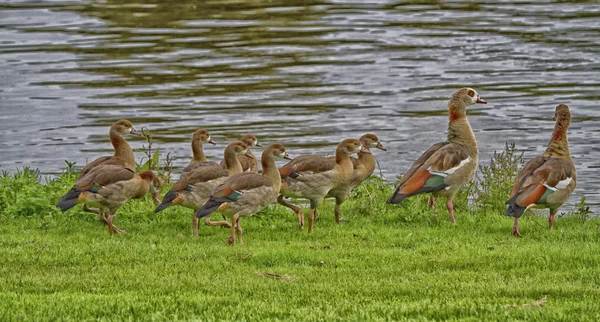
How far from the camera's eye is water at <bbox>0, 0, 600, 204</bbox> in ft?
81.1

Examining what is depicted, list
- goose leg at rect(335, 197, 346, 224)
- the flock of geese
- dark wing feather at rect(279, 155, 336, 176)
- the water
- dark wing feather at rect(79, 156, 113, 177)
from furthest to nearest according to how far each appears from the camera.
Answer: the water, goose leg at rect(335, 197, 346, 224), dark wing feather at rect(79, 156, 113, 177), dark wing feather at rect(279, 155, 336, 176), the flock of geese

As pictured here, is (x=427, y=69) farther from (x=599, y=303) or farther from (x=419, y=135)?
(x=599, y=303)

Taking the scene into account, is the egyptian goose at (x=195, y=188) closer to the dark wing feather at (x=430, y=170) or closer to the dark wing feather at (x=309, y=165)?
the dark wing feather at (x=309, y=165)

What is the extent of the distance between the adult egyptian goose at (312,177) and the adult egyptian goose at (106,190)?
1863 mm

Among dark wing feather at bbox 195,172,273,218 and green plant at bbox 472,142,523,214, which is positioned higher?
dark wing feather at bbox 195,172,273,218

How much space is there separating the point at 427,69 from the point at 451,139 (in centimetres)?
1629

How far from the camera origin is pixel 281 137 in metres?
24.3

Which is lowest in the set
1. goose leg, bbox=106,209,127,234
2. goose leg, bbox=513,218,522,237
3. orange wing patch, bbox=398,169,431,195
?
goose leg, bbox=513,218,522,237

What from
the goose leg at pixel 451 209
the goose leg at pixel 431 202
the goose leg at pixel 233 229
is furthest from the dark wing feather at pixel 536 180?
the goose leg at pixel 233 229

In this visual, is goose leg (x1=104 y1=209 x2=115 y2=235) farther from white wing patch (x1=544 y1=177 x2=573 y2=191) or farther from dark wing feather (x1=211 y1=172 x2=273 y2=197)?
white wing patch (x1=544 y1=177 x2=573 y2=191)

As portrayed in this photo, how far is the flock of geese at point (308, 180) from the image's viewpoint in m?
14.1

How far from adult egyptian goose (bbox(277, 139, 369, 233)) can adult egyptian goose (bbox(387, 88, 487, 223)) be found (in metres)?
0.85

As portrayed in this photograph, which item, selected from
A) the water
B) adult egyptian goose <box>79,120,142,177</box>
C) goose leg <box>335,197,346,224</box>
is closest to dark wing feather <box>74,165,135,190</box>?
adult egyptian goose <box>79,120,142,177</box>

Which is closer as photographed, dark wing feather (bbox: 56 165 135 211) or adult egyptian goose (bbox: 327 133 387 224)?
dark wing feather (bbox: 56 165 135 211)
